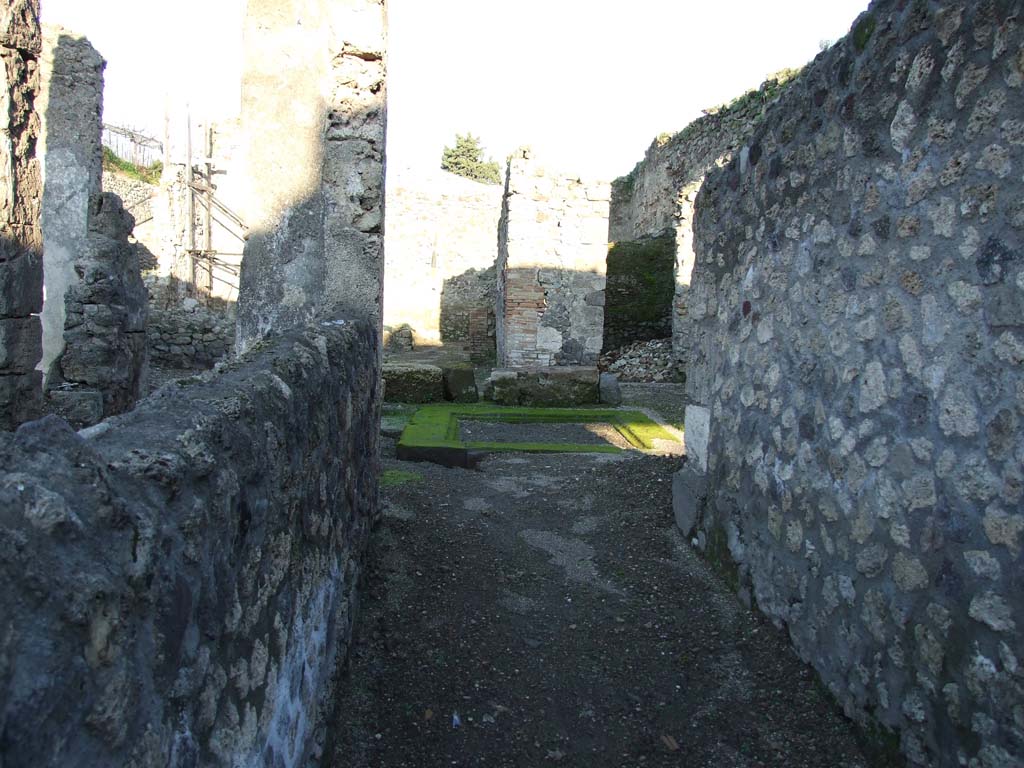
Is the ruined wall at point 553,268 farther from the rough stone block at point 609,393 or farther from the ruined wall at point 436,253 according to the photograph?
the ruined wall at point 436,253

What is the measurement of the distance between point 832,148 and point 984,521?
1.57m

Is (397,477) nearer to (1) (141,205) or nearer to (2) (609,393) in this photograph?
(2) (609,393)

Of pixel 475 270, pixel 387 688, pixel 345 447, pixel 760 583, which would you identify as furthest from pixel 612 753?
pixel 475 270

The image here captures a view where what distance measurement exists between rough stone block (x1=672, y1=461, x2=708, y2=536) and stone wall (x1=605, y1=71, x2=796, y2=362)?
17.9 feet

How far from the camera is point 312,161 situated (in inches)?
160

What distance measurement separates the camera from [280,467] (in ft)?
5.31

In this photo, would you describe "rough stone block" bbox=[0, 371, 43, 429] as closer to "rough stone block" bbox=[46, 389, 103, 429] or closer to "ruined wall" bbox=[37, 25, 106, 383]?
"rough stone block" bbox=[46, 389, 103, 429]

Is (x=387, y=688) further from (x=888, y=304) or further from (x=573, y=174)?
(x=573, y=174)

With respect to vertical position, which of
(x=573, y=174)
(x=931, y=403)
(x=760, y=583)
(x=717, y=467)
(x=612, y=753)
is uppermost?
(x=573, y=174)

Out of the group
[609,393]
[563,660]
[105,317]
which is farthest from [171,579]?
[609,393]

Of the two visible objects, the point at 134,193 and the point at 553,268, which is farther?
the point at 134,193

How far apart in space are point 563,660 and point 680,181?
15661mm

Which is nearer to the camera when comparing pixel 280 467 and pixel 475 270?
pixel 280 467

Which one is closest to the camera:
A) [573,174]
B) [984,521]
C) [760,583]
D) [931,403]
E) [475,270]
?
[984,521]
